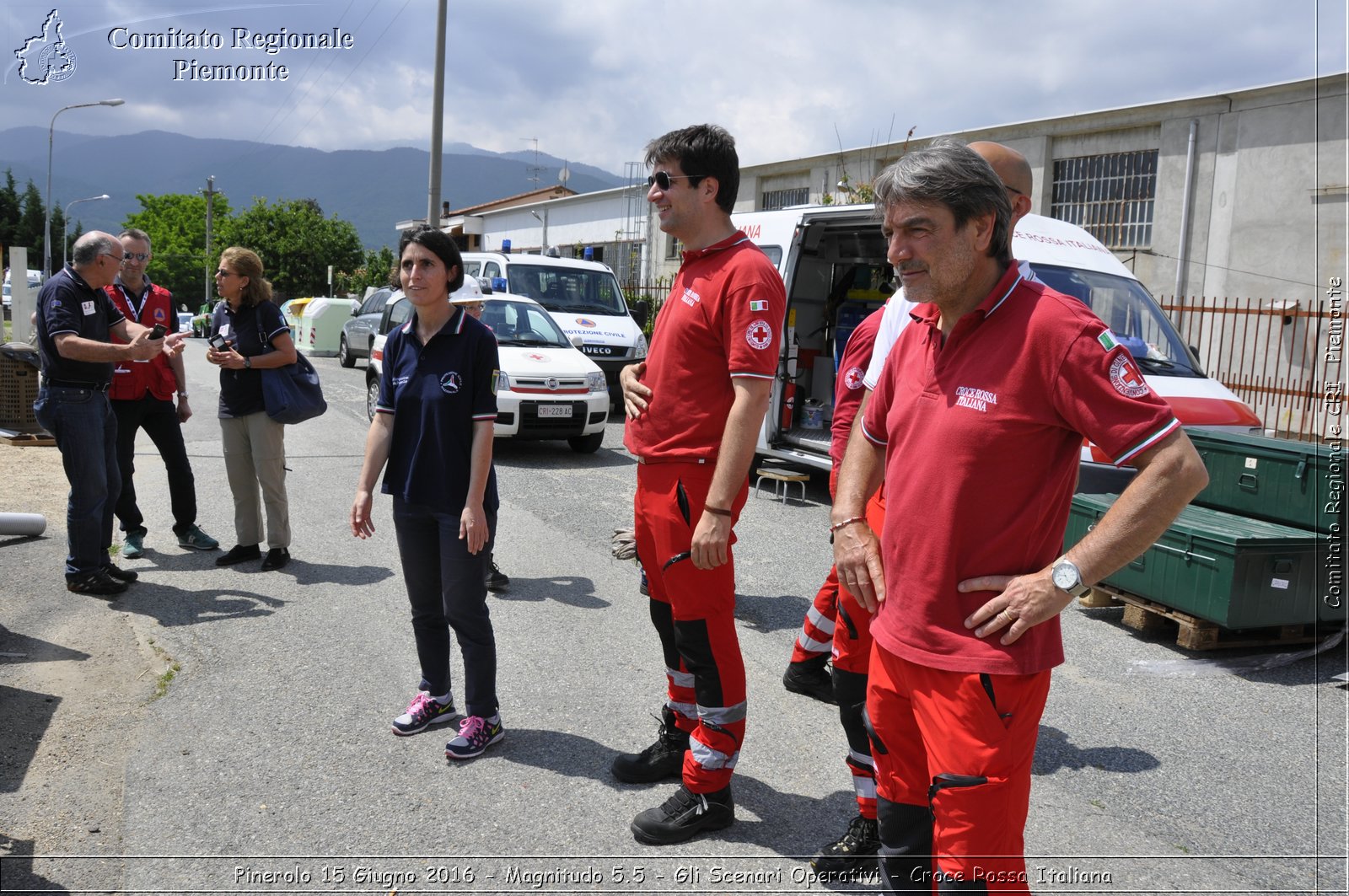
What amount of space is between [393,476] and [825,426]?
6.95 m

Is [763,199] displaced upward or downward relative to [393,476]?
upward

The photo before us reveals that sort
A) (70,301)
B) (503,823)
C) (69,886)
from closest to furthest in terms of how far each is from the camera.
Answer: (69,886) → (503,823) → (70,301)

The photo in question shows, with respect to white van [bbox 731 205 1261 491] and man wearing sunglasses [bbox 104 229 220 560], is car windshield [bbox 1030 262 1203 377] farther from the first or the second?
man wearing sunglasses [bbox 104 229 220 560]

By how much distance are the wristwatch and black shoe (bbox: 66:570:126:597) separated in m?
5.62

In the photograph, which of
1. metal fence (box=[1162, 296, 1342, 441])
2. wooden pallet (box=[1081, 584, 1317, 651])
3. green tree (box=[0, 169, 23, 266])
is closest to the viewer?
wooden pallet (box=[1081, 584, 1317, 651])

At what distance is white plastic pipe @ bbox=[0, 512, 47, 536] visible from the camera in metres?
4.52

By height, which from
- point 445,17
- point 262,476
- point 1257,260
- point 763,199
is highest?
point 445,17

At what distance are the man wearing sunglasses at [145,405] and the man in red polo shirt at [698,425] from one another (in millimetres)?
4698

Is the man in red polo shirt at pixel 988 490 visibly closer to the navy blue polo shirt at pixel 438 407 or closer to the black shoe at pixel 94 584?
the navy blue polo shirt at pixel 438 407

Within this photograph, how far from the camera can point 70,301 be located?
561cm

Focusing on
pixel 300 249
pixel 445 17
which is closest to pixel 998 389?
pixel 445 17

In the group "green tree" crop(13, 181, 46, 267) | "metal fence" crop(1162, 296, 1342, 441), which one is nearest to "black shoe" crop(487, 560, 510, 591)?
"metal fence" crop(1162, 296, 1342, 441)

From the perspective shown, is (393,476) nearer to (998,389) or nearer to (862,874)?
(862,874)

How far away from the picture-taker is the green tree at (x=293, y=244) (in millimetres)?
49562
